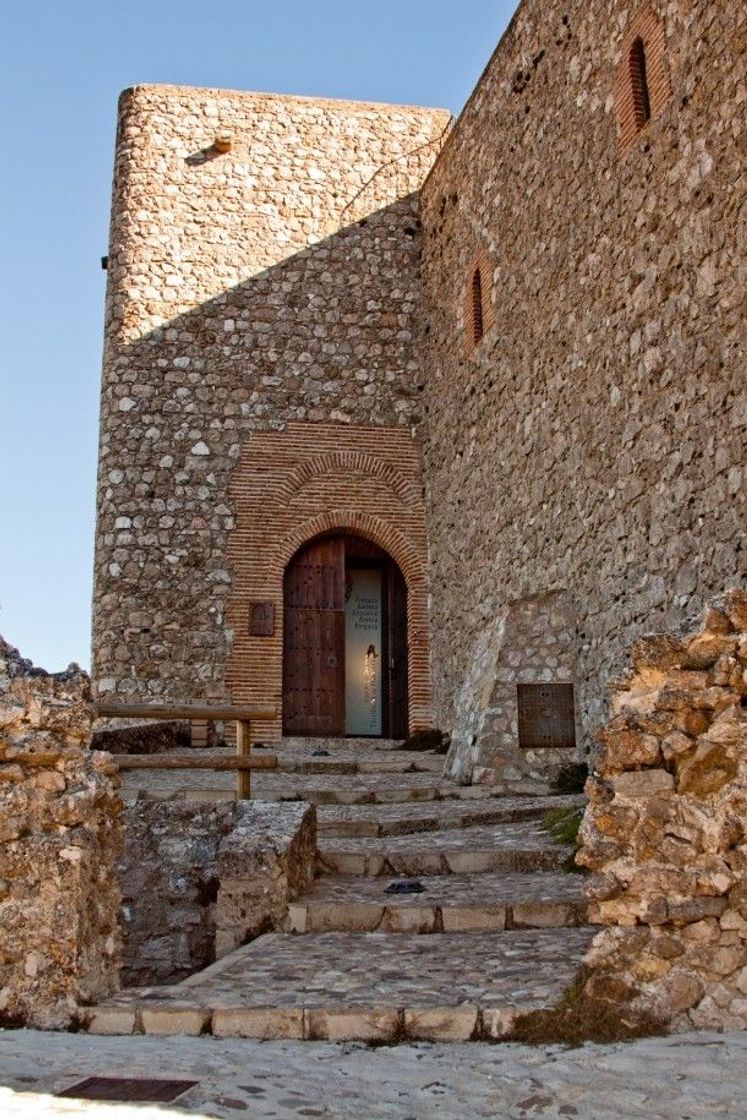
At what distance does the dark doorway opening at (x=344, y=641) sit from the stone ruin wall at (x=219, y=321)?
1.00m

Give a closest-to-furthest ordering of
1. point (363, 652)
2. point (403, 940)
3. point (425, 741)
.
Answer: point (403, 940), point (425, 741), point (363, 652)

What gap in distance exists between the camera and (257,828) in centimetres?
607

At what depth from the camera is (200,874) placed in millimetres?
6637

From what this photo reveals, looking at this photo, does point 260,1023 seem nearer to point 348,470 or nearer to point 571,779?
point 571,779

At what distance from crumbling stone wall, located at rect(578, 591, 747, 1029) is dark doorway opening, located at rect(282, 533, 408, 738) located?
33.7ft

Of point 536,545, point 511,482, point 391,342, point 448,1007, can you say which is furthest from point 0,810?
point 391,342

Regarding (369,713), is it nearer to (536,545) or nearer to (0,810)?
(536,545)

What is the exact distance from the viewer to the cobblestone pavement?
3.03 m

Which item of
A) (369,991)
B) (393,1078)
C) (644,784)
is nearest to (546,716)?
(369,991)

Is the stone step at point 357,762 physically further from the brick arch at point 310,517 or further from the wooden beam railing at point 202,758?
the wooden beam railing at point 202,758

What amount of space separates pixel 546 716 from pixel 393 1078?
6.41 m

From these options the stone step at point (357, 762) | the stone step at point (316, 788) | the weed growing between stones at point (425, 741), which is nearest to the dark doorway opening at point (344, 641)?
the weed growing between stones at point (425, 741)

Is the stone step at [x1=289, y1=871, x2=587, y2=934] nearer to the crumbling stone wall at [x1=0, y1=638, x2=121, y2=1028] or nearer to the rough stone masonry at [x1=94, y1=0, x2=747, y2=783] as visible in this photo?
the crumbling stone wall at [x1=0, y1=638, x2=121, y2=1028]

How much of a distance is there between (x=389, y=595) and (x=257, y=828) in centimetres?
911
